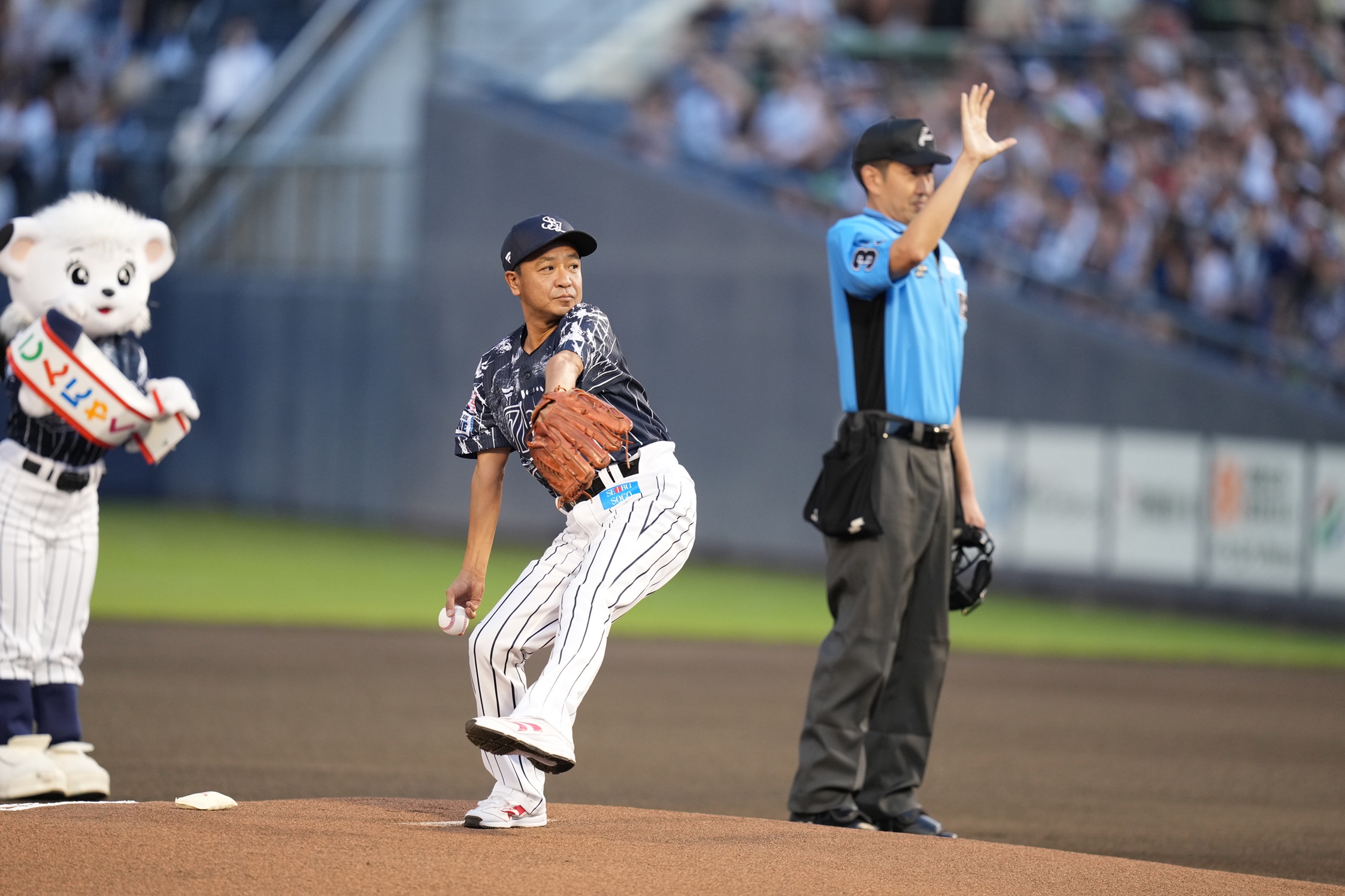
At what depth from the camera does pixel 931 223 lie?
5.71 m

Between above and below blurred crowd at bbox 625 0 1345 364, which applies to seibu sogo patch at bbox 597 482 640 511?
below

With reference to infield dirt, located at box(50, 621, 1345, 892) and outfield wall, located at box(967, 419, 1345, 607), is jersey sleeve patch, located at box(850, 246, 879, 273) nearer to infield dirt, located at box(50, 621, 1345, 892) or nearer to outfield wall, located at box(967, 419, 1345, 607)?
infield dirt, located at box(50, 621, 1345, 892)

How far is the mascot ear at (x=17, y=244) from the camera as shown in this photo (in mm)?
6672

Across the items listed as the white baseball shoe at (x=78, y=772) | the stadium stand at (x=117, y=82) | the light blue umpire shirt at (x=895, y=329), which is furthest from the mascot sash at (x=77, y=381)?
the stadium stand at (x=117, y=82)

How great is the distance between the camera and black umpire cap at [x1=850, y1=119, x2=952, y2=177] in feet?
20.0

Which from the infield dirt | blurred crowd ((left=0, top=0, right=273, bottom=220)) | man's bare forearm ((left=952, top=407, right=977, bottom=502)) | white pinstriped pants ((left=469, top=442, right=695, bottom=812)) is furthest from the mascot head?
blurred crowd ((left=0, top=0, right=273, bottom=220))

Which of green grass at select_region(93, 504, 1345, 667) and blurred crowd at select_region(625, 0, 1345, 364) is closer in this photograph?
green grass at select_region(93, 504, 1345, 667)

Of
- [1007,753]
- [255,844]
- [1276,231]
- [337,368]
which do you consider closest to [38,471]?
[255,844]

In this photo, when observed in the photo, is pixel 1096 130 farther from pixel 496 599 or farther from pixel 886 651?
pixel 886 651

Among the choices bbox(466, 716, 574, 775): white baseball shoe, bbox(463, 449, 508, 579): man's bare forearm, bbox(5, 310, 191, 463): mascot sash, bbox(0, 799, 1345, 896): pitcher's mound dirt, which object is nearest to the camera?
bbox(0, 799, 1345, 896): pitcher's mound dirt

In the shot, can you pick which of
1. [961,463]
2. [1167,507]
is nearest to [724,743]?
[961,463]

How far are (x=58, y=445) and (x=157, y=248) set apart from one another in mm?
1013

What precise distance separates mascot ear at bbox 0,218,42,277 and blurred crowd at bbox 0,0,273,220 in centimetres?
1454

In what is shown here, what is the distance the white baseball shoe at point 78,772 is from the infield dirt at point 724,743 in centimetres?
24
